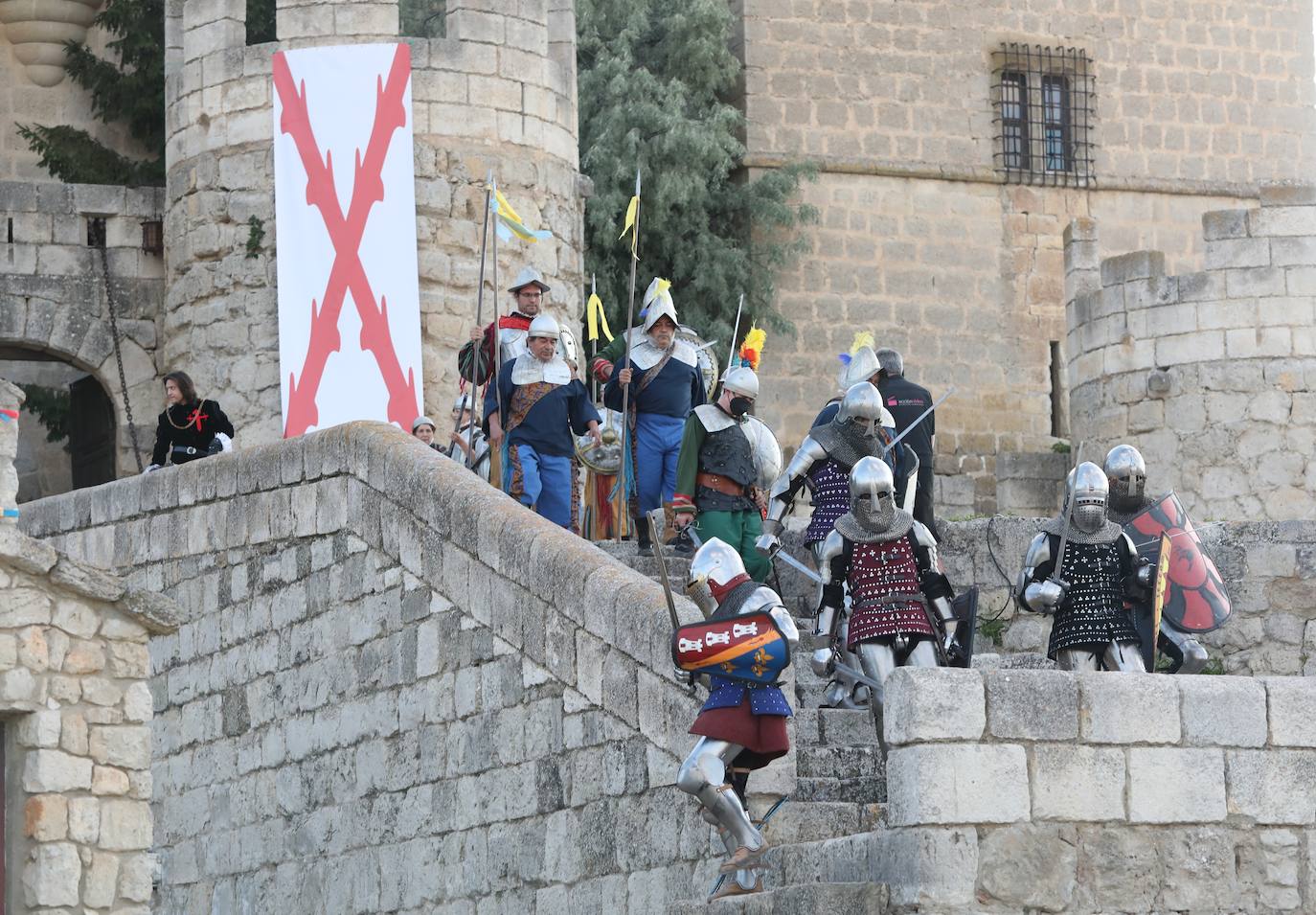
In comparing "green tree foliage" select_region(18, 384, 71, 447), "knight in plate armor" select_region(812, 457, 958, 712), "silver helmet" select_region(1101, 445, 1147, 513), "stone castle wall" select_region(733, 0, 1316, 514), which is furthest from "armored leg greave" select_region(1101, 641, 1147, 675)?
"stone castle wall" select_region(733, 0, 1316, 514)

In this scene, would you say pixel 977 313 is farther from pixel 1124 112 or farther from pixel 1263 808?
pixel 1263 808

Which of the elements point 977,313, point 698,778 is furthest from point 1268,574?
point 977,313

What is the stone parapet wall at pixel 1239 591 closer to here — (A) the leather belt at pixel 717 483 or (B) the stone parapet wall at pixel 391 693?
(A) the leather belt at pixel 717 483

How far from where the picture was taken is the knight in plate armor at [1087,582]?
40.9 ft

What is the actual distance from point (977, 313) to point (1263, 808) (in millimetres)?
16647

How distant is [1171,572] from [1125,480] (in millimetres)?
562

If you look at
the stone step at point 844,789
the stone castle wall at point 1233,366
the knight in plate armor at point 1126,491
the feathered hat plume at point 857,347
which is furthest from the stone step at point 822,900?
the stone castle wall at point 1233,366

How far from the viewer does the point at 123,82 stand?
23.5m

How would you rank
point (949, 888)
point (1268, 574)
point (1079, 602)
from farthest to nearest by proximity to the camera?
point (1268, 574) < point (1079, 602) < point (949, 888)

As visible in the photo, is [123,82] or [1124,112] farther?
[1124,112]

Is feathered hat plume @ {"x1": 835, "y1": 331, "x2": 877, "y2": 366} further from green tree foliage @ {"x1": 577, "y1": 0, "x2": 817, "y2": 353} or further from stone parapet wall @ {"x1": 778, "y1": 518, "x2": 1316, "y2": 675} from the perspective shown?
green tree foliage @ {"x1": 577, "y1": 0, "x2": 817, "y2": 353}

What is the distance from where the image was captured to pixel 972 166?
1048 inches

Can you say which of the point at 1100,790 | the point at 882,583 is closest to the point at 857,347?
the point at 882,583

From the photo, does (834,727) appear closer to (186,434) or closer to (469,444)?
(469,444)
